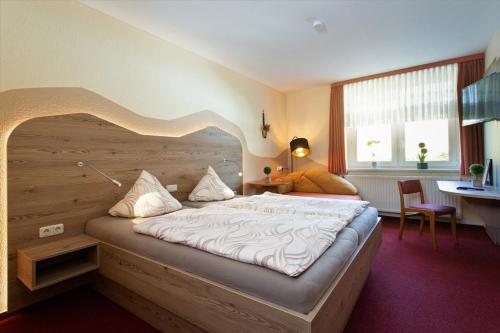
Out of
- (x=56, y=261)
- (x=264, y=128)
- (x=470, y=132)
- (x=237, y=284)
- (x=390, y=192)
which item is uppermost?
(x=264, y=128)

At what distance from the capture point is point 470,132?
3.66m

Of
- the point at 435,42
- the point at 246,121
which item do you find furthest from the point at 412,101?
the point at 246,121

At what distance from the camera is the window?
3938 millimetres

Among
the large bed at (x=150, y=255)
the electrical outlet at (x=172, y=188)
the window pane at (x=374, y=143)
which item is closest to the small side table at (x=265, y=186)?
the large bed at (x=150, y=255)

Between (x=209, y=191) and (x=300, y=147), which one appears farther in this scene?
(x=300, y=147)

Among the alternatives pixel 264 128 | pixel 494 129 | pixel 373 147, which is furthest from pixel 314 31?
pixel 373 147

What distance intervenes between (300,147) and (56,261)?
13.0 ft

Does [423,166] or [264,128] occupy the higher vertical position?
[264,128]

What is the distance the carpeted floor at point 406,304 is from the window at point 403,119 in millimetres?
1855

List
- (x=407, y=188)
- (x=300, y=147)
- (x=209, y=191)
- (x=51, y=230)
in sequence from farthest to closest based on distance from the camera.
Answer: (x=300, y=147)
(x=407, y=188)
(x=209, y=191)
(x=51, y=230)

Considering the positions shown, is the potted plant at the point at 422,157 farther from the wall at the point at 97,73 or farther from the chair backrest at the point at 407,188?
the wall at the point at 97,73

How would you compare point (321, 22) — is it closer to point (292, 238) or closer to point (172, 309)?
point (292, 238)

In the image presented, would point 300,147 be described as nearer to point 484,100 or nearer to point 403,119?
point 403,119

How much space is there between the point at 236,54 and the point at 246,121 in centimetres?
115
